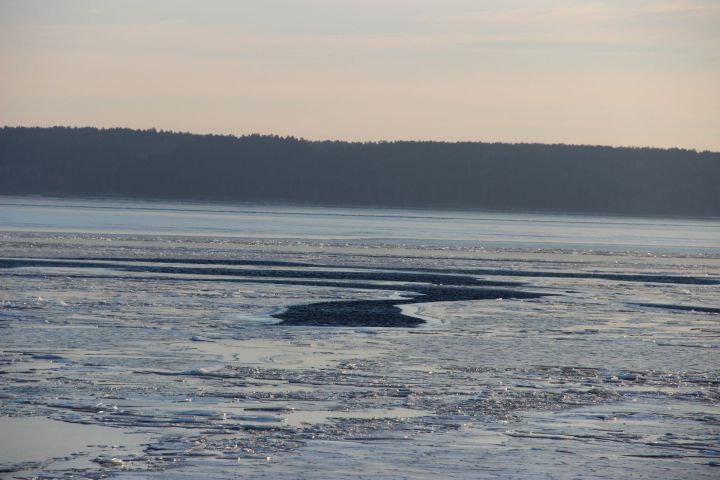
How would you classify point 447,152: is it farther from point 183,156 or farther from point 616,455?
point 616,455

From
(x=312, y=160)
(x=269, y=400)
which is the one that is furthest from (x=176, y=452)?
(x=312, y=160)

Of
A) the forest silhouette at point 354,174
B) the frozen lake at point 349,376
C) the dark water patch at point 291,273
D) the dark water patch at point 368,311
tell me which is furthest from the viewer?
the forest silhouette at point 354,174

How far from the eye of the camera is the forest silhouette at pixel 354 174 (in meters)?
142

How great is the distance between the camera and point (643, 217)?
13062 cm

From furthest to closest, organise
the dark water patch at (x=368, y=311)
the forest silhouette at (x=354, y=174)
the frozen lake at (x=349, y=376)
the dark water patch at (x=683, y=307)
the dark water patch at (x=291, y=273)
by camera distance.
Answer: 1. the forest silhouette at (x=354, y=174)
2. the dark water patch at (x=291, y=273)
3. the dark water patch at (x=683, y=307)
4. the dark water patch at (x=368, y=311)
5. the frozen lake at (x=349, y=376)

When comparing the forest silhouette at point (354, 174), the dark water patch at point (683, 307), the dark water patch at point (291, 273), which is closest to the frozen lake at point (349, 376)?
the dark water patch at point (683, 307)

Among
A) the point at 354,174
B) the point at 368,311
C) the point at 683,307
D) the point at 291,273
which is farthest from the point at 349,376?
the point at 354,174

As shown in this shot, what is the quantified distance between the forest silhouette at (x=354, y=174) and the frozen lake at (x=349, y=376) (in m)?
116

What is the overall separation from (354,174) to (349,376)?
13850 cm

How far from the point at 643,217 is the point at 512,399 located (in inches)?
4834

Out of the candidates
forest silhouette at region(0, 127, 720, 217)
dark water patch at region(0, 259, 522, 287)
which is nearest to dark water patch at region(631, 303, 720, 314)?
dark water patch at region(0, 259, 522, 287)

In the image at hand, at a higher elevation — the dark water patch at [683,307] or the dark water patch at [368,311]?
the dark water patch at [683,307]

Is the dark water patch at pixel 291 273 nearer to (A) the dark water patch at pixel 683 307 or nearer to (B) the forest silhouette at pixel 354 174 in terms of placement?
(A) the dark water patch at pixel 683 307

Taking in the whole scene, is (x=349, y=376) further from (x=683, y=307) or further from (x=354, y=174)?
(x=354, y=174)
